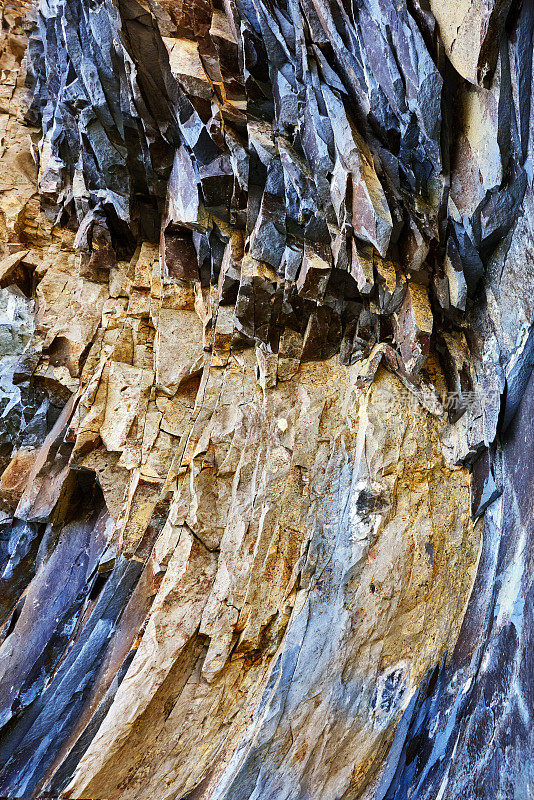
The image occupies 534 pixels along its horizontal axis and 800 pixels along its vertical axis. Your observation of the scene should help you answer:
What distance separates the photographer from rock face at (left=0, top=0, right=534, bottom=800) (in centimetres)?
541

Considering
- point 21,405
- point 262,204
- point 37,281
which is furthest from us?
point 37,281

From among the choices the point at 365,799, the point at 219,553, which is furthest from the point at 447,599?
the point at 219,553

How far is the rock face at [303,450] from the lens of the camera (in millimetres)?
5410

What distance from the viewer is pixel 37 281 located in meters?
10.1

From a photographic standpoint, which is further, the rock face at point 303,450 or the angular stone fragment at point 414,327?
the angular stone fragment at point 414,327

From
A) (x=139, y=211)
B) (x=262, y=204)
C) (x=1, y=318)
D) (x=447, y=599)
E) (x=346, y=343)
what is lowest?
(x=447, y=599)

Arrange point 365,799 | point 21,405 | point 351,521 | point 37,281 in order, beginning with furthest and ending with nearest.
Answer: point 37,281 < point 21,405 < point 351,521 < point 365,799

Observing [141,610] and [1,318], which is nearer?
[141,610]

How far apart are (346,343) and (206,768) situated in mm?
6152

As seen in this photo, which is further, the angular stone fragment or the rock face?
the angular stone fragment

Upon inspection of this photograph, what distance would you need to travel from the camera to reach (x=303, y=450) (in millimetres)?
6949

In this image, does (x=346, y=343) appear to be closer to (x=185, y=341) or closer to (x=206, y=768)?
(x=185, y=341)

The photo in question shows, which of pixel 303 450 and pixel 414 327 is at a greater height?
pixel 414 327

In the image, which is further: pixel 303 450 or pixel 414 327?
pixel 303 450
